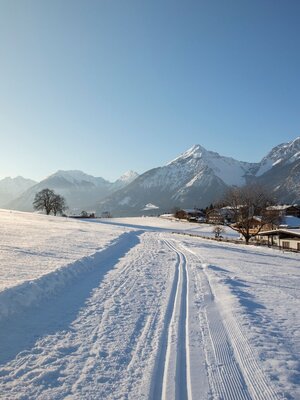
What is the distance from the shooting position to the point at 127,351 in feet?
21.3

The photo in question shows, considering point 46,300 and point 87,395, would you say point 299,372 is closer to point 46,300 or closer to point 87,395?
point 87,395

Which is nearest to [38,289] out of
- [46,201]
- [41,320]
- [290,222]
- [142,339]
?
[41,320]

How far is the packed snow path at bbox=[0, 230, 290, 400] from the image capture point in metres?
5.13

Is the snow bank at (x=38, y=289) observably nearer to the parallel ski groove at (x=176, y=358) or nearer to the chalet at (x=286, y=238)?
the parallel ski groove at (x=176, y=358)

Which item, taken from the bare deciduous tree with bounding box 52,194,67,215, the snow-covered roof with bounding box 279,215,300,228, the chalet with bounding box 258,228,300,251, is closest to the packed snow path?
the chalet with bounding box 258,228,300,251

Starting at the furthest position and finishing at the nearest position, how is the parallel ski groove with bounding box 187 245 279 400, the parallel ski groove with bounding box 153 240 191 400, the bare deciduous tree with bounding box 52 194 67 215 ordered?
the bare deciduous tree with bounding box 52 194 67 215 < the parallel ski groove with bounding box 187 245 279 400 < the parallel ski groove with bounding box 153 240 191 400

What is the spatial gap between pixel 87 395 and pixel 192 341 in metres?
2.89

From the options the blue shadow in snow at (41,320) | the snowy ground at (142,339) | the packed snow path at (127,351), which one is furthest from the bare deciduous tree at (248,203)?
the blue shadow in snow at (41,320)

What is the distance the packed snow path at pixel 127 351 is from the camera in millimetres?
5133

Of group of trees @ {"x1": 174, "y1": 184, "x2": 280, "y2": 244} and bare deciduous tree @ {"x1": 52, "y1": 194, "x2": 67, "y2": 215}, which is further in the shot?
bare deciduous tree @ {"x1": 52, "y1": 194, "x2": 67, "y2": 215}

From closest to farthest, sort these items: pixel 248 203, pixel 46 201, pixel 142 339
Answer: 1. pixel 142 339
2. pixel 248 203
3. pixel 46 201

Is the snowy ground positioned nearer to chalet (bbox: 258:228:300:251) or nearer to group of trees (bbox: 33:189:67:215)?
chalet (bbox: 258:228:300:251)

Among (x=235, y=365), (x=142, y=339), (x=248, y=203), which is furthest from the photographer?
(x=248, y=203)

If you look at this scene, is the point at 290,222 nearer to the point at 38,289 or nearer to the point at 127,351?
the point at 38,289
